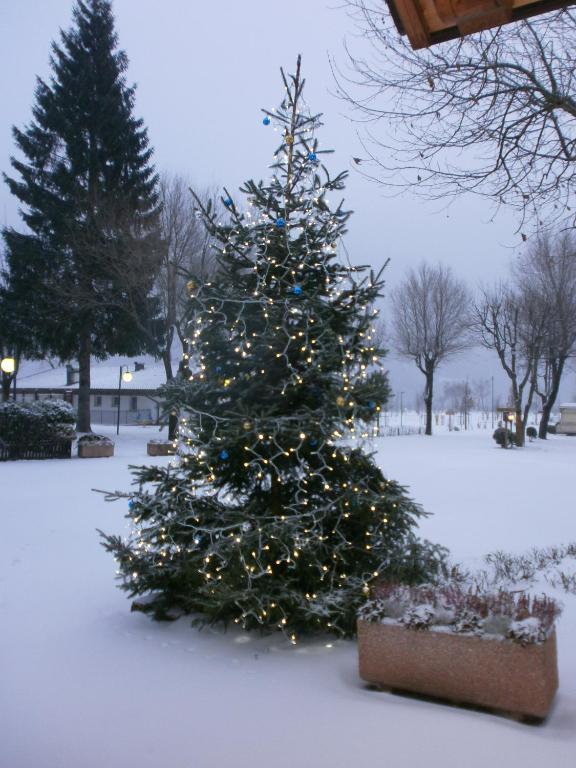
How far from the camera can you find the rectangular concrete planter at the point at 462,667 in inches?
146

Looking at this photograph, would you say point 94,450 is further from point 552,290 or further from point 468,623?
point 552,290

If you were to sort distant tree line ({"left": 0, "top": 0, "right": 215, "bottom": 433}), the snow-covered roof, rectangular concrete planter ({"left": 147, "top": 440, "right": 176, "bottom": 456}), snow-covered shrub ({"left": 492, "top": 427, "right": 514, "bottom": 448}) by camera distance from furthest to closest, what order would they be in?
the snow-covered roof → snow-covered shrub ({"left": 492, "top": 427, "right": 514, "bottom": 448}) → distant tree line ({"left": 0, "top": 0, "right": 215, "bottom": 433}) → rectangular concrete planter ({"left": 147, "top": 440, "right": 176, "bottom": 456})

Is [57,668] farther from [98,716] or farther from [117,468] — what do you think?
[117,468]

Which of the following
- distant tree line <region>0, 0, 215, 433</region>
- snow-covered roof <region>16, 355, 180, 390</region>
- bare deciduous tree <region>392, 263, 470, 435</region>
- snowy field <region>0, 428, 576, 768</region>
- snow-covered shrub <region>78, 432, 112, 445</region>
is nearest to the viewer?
snowy field <region>0, 428, 576, 768</region>

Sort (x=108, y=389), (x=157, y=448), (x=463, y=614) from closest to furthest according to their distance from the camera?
(x=463, y=614) < (x=157, y=448) < (x=108, y=389)

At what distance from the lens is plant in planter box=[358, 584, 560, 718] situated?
371 cm

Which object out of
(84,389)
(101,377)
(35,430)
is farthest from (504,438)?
(101,377)

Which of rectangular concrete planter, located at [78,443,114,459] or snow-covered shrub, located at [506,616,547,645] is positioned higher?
snow-covered shrub, located at [506,616,547,645]

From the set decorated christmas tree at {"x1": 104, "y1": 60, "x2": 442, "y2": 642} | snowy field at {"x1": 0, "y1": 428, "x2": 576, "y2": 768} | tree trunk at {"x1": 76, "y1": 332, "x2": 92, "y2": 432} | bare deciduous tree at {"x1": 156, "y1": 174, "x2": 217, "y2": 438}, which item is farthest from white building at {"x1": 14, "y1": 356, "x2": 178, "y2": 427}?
decorated christmas tree at {"x1": 104, "y1": 60, "x2": 442, "y2": 642}

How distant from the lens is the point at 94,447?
2183 centimetres

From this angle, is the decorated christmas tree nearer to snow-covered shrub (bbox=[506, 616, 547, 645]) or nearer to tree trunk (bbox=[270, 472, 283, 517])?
tree trunk (bbox=[270, 472, 283, 517])

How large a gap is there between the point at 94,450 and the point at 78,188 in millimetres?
12367

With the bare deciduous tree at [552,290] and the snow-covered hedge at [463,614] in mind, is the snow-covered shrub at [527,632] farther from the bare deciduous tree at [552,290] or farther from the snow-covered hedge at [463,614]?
the bare deciduous tree at [552,290]

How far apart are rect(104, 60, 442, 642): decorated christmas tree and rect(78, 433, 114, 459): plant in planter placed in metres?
16.6
